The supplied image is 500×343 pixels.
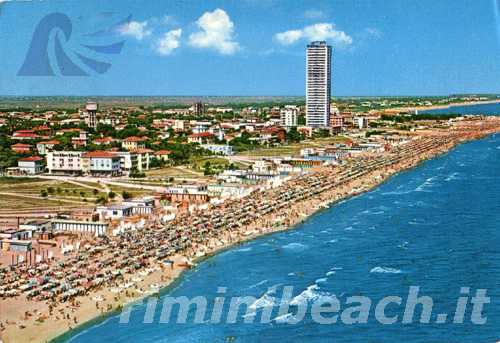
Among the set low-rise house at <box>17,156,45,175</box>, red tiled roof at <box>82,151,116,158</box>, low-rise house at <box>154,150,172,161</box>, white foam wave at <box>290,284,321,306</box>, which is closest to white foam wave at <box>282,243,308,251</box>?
white foam wave at <box>290,284,321,306</box>

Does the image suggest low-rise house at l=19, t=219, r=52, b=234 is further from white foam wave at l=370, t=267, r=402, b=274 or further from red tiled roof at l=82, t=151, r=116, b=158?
red tiled roof at l=82, t=151, r=116, b=158

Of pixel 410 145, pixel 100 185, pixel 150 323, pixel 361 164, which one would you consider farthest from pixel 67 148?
pixel 150 323

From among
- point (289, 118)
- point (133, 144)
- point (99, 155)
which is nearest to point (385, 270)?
point (99, 155)

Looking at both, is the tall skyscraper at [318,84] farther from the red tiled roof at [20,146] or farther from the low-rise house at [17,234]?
the low-rise house at [17,234]

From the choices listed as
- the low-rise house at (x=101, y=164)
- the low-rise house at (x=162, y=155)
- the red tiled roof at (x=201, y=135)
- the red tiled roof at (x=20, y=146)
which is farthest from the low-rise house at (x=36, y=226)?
the red tiled roof at (x=201, y=135)

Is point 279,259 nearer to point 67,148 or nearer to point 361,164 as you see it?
point 361,164
